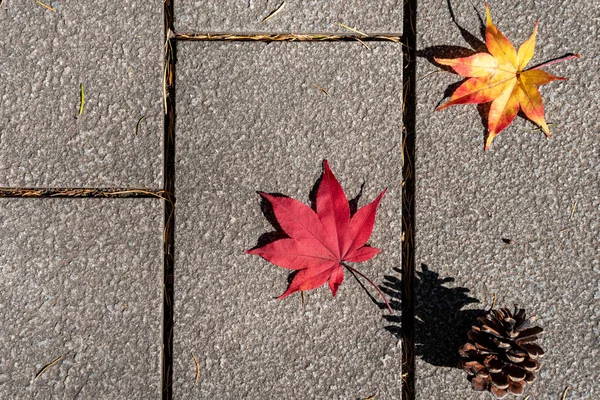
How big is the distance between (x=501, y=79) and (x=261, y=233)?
0.84 metres

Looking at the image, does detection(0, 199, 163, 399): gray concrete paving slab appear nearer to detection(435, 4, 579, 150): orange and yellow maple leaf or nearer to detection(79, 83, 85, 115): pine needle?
detection(79, 83, 85, 115): pine needle

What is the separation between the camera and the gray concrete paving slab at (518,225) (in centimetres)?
148

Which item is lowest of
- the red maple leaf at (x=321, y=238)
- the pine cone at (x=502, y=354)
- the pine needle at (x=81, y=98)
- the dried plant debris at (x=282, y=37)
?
the pine cone at (x=502, y=354)

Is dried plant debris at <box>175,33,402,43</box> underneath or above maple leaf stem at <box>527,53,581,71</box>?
above

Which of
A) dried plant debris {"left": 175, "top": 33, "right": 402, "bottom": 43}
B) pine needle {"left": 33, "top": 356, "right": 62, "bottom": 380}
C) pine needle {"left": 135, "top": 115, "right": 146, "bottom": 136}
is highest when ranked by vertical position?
dried plant debris {"left": 175, "top": 33, "right": 402, "bottom": 43}

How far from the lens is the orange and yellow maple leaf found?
1400 mm

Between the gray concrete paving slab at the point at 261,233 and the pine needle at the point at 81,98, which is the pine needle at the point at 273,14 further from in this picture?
the pine needle at the point at 81,98

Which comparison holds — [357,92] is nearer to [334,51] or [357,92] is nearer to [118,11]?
[334,51]

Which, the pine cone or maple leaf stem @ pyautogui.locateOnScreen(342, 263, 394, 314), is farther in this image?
maple leaf stem @ pyautogui.locateOnScreen(342, 263, 394, 314)

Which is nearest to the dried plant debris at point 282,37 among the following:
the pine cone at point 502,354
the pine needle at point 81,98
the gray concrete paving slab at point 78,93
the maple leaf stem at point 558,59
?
the gray concrete paving slab at point 78,93

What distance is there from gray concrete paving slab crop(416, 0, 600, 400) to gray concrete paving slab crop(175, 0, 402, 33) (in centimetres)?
22

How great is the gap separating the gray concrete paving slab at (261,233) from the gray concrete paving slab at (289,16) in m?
0.09

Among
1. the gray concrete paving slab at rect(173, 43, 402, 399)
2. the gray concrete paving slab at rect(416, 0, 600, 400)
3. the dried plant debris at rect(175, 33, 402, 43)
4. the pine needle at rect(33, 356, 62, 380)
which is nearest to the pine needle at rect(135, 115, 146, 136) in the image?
the gray concrete paving slab at rect(173, 43, 402, 399)

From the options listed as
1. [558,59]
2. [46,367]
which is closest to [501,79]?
[558,59]
